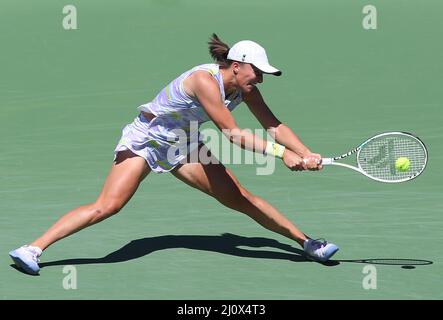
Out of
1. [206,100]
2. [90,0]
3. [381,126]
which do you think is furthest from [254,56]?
[90,0]

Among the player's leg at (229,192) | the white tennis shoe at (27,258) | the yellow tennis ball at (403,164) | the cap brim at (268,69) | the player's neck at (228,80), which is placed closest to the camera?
the white tennis shoe at (27,258)

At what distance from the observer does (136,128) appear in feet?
29.4

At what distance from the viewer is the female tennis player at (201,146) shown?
8578 mm

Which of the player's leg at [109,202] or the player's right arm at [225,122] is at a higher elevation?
the player's right arm at [225,122]

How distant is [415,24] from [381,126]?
425 cm

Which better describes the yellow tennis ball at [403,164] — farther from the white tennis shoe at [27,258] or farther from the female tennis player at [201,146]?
the white tennis shoe at [27,258]

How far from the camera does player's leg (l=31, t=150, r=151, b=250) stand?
8641mm

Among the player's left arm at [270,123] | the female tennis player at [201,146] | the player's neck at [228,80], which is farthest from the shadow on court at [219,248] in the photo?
the player's neck at [228,80]

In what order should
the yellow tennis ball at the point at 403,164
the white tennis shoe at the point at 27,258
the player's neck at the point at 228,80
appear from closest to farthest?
the white tennis shoe at the point at 27,258 < the player's neck at the point at 228,80 < the yellow tennis ball at the point at 403,164

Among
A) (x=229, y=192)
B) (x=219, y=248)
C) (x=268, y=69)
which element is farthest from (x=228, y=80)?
(x=219, y=248)

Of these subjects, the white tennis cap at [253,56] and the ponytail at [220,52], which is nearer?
the white tennis cap at [253,56]

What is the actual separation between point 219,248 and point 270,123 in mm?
990

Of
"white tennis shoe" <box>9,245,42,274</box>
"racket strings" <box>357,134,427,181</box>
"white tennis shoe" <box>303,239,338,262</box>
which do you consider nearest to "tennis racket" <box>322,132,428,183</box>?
"racket strings" <box>357,134,427,181</box>

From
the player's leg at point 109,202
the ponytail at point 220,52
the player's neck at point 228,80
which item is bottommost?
the player's leg at point 109,202
